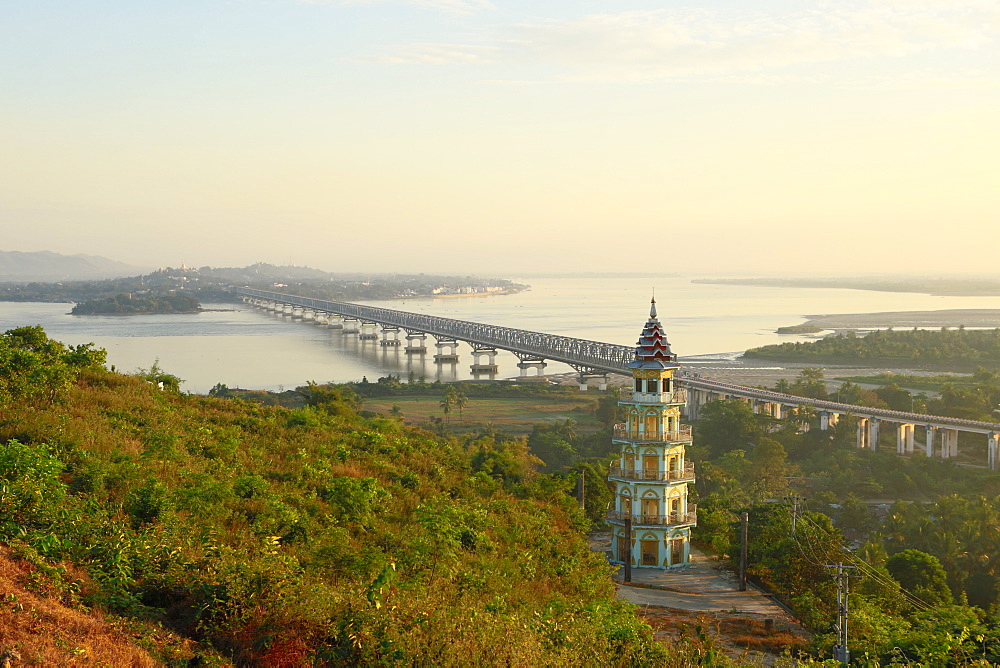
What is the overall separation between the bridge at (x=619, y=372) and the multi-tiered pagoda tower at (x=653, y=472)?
1010 inches

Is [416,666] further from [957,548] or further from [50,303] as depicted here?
[50,303]

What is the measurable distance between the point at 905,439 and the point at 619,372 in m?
23.4

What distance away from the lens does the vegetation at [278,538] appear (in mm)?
8844

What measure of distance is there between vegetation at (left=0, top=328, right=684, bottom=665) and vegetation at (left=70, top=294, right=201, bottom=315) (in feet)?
510

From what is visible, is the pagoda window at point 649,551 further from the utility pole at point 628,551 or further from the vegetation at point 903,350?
the vegetation at point 903,350

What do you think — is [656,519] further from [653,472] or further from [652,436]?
[652,436]

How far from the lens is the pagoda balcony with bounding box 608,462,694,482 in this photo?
73.5ft

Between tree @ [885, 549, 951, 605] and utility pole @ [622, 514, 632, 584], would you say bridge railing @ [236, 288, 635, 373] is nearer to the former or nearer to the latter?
tree @ [885, 549, 951, 605]

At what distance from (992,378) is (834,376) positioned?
1423 centimetres

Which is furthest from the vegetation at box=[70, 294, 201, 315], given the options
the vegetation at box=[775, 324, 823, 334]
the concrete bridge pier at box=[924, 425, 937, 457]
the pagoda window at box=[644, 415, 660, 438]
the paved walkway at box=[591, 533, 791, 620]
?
the paved walkway at box=[591, 533, 791, 620]

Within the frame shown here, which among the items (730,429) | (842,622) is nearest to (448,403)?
(730,429)

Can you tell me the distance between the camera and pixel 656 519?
73.0ft

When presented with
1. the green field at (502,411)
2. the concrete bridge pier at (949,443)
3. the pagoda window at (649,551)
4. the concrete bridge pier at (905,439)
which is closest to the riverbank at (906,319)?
the green field at (502,411)

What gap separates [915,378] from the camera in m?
70.8
